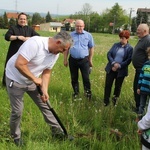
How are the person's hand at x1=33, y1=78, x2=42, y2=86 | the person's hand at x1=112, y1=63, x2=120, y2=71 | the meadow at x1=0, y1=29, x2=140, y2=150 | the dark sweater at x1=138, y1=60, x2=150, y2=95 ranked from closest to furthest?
the person's hand at x1=33, y1=78, x2=42, y2=86, the meadow at x1=0, y1=29, x2=140, y2=150, the dark sweater at x1=138, y1=60, x2=150, y2=95, the person's hand at x1=112, y1=63, x2=120, y2=71

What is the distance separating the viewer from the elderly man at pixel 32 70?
352 cm

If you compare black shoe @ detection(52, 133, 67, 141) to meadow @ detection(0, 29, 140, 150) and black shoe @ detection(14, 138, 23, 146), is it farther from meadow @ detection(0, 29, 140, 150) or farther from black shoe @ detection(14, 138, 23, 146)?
black shoe @ detection(14, 138, 23, 146)

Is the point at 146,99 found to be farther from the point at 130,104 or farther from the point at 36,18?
the point at 36,18

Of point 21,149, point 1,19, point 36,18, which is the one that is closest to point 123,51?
point 21,149

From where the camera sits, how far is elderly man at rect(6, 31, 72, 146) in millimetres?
3520

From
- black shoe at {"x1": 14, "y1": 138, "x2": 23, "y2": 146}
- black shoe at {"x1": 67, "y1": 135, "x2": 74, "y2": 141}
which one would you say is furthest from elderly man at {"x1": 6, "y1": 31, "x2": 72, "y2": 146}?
black shoe at {"x1": 67, "y1": 135, "x2": 74, "y2": 141}

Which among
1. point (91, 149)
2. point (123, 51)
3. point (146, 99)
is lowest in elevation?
point (91, 149)

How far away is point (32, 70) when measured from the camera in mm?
3809

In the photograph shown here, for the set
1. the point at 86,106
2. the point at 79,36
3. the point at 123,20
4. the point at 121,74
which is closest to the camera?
the point at 86,106

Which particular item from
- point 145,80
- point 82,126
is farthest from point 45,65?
point 145,80

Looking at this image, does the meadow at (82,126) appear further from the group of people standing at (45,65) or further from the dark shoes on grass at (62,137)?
the group of people standing at (45,65)

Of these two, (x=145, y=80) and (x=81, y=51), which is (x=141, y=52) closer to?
(x=145, y=80)

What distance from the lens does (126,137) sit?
4117mm

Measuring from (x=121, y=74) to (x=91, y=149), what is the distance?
237 cm
